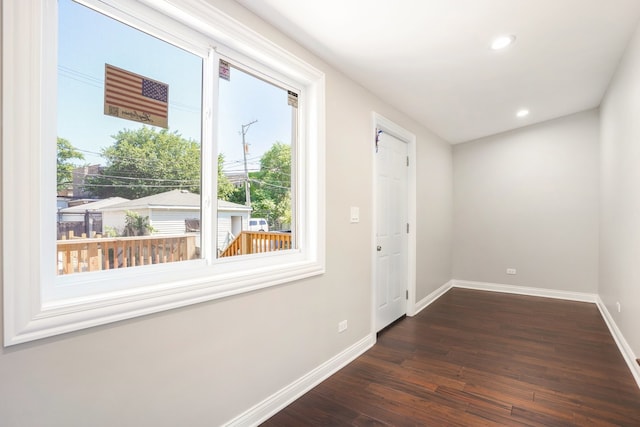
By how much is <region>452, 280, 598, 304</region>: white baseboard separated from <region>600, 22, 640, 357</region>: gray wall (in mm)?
714

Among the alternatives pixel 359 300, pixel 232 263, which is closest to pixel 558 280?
pixel 359 300

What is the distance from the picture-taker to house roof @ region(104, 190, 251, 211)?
1547 millimetres

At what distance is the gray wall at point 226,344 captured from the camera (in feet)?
3.92

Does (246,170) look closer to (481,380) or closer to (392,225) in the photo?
(392,225)

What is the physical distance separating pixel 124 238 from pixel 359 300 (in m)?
2.04

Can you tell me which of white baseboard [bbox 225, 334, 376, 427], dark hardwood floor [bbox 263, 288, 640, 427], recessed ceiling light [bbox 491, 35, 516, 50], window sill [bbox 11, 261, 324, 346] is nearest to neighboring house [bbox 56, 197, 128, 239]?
window sill [bbox 11, 261, 324, 346]

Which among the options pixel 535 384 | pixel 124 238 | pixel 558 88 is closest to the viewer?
pixel 124 238

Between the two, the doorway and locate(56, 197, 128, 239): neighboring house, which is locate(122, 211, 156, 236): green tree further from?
the doorway

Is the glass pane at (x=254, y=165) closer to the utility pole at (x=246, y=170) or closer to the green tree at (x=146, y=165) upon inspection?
the utility pole at (x=246, y=170)

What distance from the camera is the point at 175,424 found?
156 centimetres

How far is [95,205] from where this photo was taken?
143cm

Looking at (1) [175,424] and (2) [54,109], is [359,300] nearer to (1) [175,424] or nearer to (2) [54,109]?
(1) [175,424]

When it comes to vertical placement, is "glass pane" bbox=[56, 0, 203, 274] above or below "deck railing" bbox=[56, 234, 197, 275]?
above

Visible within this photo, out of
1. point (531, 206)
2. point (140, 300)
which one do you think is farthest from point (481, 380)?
point (531, 206)
